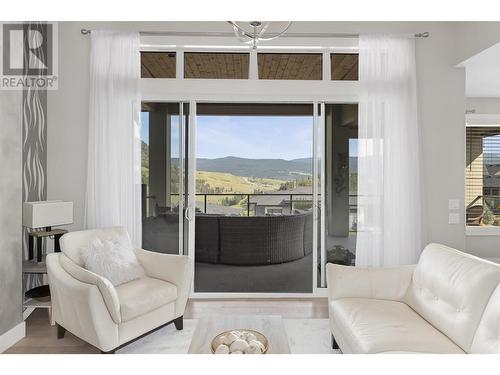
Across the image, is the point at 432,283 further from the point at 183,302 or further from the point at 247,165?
the point at 247,165

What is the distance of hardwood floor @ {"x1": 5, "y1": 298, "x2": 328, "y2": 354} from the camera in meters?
2.81

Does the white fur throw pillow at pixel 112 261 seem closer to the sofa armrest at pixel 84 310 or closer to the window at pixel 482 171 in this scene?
the sofa armrest at pixel 84 310

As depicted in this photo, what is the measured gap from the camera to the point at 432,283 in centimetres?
243

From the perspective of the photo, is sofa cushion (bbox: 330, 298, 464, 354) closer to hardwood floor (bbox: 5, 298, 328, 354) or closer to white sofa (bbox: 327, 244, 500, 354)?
white sofa (bbox: 327, 244, 500, 354)

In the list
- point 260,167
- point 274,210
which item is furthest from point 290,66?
point 274,210

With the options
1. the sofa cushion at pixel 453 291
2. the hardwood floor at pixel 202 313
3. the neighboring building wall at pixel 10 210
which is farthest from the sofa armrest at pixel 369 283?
the neighboring building wall at pixel 10 210

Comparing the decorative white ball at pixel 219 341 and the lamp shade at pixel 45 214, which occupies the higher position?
the lamp shade at pixel 45 214

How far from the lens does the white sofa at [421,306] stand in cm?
193

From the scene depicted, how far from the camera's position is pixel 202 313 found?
3588 millimetres

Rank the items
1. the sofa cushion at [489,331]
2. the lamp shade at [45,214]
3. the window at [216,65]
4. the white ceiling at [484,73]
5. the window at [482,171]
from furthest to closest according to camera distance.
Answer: the window at [482,171], the window at [216,65], the white ceiling at [484,73], the lamp shade at [45,214], the sofa cushion at [489,331]

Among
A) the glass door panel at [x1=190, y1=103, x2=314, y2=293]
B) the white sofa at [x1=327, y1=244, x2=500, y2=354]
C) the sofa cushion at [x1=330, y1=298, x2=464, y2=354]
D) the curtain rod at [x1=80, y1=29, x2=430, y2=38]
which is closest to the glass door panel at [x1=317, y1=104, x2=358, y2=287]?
the glass door panel at [x1=190, y1=103, x2=314, y2=293]

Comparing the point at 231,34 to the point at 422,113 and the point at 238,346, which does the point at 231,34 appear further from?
the point at 238,346

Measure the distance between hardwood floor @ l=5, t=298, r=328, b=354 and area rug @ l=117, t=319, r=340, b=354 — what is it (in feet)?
0.63

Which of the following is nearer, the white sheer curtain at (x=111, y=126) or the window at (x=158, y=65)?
the white sheer curtain at (x=111, y=126)
